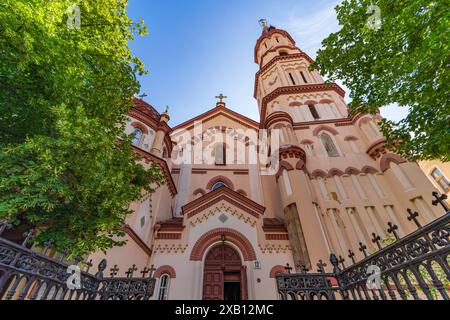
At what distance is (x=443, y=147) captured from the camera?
280 inches

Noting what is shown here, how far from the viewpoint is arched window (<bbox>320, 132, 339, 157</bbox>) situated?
16.4m

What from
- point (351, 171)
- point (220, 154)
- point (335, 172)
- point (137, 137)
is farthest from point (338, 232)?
point (137, 137)

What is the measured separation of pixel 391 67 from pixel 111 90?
9.15m

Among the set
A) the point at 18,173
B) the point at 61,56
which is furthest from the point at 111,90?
the point at 18,173

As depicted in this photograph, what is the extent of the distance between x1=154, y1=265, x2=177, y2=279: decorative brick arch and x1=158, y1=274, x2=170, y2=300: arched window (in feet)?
0.56

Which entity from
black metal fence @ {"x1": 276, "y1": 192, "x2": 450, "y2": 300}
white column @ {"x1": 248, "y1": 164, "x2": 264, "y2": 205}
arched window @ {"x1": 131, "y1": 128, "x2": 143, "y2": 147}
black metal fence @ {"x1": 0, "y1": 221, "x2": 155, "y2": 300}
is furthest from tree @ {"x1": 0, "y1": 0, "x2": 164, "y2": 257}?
white column @ {"x1": 248, "y1": 164, "x2": 264, "y2": 205}

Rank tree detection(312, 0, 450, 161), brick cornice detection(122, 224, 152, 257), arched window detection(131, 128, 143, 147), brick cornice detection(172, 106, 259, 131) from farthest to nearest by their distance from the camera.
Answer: brick cornice detection(172, 106, 259, 131), arched window detection(131, 128, 143, 147), brick cornice detection(122, 224, 152, 257), tree detection(312, 0, 450, 161)

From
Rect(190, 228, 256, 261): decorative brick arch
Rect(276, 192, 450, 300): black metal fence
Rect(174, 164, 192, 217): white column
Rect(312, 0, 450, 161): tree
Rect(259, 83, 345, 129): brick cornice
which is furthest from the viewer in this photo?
Rect(259, 83, 345, 129): brick cornice

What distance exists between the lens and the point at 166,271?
36.7 feet

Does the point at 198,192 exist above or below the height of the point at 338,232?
above

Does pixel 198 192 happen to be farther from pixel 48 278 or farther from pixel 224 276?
pixel 48 278

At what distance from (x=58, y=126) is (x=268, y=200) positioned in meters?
14.3

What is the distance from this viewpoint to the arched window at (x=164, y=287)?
10512mm

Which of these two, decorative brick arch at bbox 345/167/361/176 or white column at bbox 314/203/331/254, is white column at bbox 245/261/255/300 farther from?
decorative brick arch at bbox 345/167/361/176
